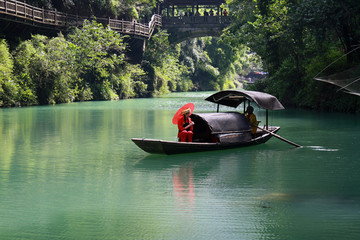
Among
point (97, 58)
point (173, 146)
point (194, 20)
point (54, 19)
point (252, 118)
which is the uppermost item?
point (194, 20)

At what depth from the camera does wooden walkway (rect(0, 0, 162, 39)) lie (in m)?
31.6

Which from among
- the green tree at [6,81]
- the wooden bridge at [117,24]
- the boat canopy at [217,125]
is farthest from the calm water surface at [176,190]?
the wooden bridge at [117,24]

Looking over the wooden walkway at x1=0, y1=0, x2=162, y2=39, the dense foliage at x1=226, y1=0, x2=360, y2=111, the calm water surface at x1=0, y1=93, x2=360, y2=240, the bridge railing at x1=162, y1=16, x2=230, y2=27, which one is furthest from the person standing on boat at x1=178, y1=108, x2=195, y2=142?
the bridge railing at x1=162, y1=16, x2=230, y2=27

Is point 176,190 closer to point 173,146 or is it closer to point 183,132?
point 173,146

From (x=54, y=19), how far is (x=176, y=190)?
30671 millimetres

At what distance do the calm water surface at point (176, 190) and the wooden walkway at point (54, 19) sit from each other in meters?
15.5

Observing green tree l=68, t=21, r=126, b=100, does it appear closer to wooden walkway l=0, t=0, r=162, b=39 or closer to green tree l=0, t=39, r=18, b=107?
wooden walkway l=0, t=0, r=162, b=39

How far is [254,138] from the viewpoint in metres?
15.9

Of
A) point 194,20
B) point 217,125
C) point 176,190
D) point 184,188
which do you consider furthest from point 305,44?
point 194,20

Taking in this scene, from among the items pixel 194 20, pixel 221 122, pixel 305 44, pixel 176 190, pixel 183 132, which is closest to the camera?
pixel 176 190

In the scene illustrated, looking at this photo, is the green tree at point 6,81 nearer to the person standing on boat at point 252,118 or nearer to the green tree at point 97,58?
the green tree at point 97,58

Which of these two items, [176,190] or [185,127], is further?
[185,127]

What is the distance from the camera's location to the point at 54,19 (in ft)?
125

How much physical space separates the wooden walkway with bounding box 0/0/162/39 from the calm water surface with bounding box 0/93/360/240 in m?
15.5
